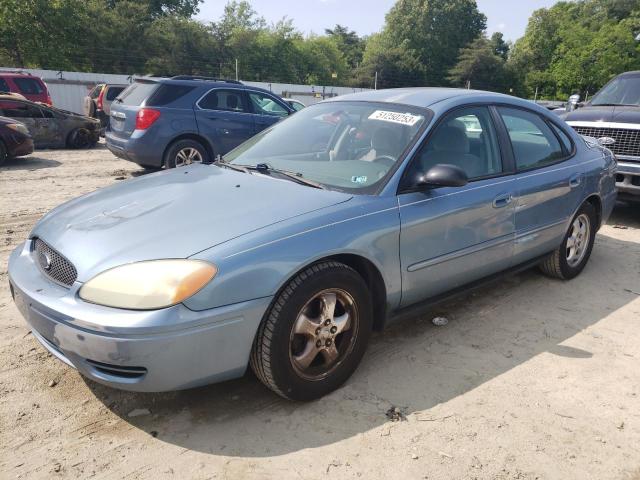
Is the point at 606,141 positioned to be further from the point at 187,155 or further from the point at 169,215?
the point at 187,155

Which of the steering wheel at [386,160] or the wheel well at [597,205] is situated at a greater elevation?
the steering wheel at [386,160]

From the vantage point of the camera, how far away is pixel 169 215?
8.79ft

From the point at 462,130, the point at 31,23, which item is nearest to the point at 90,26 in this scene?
the point at 31,23

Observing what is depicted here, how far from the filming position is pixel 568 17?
77750 mm

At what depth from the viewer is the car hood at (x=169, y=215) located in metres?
2.39

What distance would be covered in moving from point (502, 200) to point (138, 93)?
698 cm

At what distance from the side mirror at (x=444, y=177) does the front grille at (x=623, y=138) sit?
4.68m

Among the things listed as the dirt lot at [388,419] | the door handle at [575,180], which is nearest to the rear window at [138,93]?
the dirt lot at [388,419]

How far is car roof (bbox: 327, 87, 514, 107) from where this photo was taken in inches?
137

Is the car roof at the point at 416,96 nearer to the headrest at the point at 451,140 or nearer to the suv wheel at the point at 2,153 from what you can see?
the headrest at the point at 451,140

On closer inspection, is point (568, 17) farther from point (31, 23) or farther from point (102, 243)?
point (102, 243)

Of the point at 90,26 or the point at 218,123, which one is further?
the point at 90,26

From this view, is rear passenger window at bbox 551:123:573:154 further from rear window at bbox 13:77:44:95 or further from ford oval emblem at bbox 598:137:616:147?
rear window at bbox 13:77:44:95

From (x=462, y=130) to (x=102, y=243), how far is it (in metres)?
2.39
